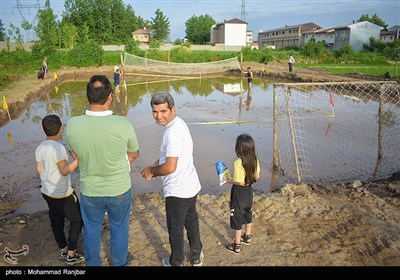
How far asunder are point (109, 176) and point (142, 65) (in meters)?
33.5

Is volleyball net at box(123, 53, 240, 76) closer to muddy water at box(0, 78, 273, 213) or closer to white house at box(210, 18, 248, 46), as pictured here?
muddy water at box(0, 78, 273, 213)

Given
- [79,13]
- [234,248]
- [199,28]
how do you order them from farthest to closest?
1. [199,28]
2. [79,13]
3. [234,248]

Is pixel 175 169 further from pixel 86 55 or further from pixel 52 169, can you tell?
pixel 86 55

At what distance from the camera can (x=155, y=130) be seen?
1173cm

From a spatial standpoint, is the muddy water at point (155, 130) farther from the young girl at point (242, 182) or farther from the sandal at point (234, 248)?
the young girl at point (242, 182)

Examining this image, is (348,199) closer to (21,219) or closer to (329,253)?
(329,253)

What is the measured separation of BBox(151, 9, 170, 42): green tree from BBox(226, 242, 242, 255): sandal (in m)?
74.4

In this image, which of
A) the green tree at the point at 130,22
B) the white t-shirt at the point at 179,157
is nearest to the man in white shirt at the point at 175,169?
the white t-shirt at the point at 179,157

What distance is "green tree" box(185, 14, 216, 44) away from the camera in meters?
88.9

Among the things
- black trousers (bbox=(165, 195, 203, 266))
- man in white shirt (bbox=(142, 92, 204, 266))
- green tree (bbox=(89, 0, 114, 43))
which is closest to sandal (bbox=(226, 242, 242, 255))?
black trousers (bbox=(165, 195, 203, 266))

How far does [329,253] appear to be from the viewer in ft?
12.9

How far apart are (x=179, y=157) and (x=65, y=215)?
5.18ft

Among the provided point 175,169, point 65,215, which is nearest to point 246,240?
point 175,169
